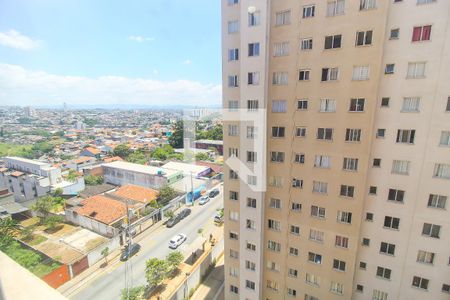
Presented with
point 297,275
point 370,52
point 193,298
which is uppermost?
point 370,52

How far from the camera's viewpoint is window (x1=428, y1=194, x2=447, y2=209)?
22.7 feet

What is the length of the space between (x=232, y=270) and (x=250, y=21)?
35.7 ft

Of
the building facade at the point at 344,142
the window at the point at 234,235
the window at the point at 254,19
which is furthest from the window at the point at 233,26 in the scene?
the window at the point at 234,235

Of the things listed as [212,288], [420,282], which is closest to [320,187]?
[420,282]

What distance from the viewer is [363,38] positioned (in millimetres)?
6809

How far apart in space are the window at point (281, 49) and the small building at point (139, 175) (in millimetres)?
19207

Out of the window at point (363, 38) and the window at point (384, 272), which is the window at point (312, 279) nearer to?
the window at point (384, 272)

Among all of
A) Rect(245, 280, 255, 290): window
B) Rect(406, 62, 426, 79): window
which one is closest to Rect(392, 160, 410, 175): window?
Rect(406, 62, 426, 79): window

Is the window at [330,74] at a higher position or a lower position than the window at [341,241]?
higher

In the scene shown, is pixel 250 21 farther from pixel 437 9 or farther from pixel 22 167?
pixel 22 167

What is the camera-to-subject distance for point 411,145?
6.94 m

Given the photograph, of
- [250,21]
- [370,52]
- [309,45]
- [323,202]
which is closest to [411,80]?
[370,52]

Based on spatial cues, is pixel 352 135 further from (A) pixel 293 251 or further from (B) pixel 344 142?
(A) pixel 293 251

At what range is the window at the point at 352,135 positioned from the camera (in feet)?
24.2
